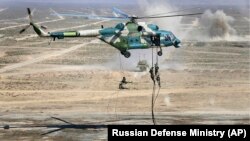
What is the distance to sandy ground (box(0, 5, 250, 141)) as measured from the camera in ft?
173

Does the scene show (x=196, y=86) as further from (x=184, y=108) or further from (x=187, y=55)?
(x=187, y=55)

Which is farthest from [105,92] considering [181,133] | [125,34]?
[181,133]

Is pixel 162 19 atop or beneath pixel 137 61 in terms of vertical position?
atop

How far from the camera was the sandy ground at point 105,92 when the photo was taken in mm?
52750

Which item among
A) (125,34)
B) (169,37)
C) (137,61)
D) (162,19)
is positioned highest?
(162,19)

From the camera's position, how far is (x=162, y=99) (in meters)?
63.4

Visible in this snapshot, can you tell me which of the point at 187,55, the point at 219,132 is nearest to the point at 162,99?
the point at 219,132

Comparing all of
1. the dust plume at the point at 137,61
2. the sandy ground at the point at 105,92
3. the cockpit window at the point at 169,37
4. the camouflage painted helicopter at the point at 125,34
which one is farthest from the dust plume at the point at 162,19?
the camouflage painted helicopter at the point at 125,34

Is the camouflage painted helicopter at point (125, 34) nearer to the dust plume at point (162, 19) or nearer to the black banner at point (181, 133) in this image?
the black banner at point (181, 133)

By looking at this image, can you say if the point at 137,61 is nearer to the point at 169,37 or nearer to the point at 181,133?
the point at 169,37

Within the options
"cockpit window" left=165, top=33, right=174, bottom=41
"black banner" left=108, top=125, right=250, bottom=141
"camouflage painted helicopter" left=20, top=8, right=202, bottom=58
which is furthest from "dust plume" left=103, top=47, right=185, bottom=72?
"black banner" left=108, top=125, right=250, bottom=141

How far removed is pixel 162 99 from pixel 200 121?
11.1 metres

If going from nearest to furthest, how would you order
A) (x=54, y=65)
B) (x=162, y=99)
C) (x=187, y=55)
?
(x=162, y=99) < (x=54, y=65) < (x=187, y=55)

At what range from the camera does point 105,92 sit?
66.9m
